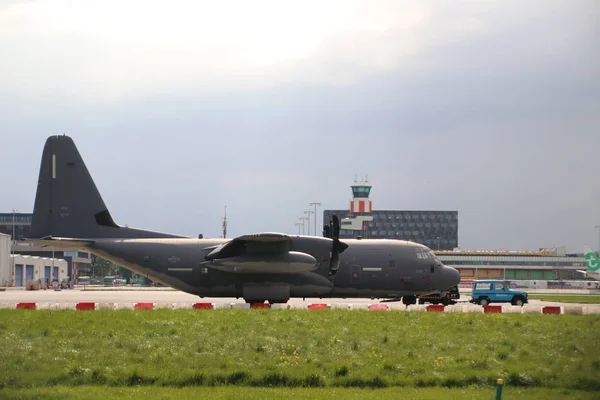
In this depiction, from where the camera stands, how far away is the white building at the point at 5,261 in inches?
3740

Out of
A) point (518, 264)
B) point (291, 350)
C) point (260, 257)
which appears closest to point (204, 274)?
point (260, 257)

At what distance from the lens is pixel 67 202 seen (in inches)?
1623

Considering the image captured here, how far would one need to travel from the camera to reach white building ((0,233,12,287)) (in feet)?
312

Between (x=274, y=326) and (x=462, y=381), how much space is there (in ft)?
27.6

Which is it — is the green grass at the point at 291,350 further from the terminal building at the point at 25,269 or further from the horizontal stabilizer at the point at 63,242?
the terminal building at the point at 25,269

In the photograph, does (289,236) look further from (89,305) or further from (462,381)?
(462,381)

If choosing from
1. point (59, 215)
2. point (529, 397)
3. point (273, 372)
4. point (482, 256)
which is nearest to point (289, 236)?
point (59, 215)

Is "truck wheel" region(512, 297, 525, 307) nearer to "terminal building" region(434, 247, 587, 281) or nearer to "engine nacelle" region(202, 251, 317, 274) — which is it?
"engine nacelle" region(202, 251, 317, 274)

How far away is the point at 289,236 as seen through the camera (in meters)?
37.7

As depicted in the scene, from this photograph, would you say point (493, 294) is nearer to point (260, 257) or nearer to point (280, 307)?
point (280, 307)

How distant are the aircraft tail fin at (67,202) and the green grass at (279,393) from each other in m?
22.7

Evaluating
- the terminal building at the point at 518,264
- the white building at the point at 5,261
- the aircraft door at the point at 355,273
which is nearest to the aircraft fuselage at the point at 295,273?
the aircraft door at the point at 355,273

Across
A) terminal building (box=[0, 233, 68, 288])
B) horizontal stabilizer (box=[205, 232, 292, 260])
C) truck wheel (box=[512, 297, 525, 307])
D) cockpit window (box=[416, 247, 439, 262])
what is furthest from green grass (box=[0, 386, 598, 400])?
terminal building (box=[0, 233, 68, 288])

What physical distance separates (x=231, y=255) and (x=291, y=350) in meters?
15.3
